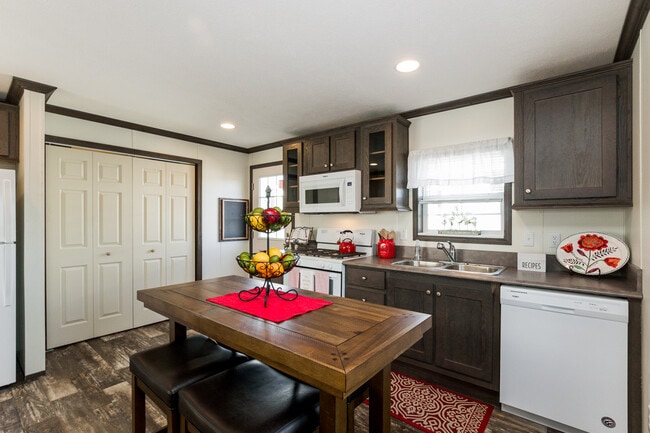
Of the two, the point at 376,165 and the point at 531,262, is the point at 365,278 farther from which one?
the point at 531,262

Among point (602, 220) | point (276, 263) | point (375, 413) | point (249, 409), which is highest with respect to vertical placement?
point (602, 220)

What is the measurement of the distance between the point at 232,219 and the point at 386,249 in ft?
8.23

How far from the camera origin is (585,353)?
6.18 ft

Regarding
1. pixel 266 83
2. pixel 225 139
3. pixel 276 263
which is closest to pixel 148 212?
pixel 225 139

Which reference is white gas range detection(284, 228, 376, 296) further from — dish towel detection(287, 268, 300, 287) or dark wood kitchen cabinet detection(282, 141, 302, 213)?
dark wood kitchen cabinet detection(282, 141, 302, 213)

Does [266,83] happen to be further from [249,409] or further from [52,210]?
[52,210]

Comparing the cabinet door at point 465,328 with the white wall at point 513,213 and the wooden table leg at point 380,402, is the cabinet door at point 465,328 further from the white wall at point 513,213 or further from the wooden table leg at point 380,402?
the wooden table leg at point 380,402

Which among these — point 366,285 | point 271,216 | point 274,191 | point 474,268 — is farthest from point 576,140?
point 274,191

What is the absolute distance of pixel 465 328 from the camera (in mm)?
2348

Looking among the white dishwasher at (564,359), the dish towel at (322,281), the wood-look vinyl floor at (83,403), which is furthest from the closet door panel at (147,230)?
the white dishwasher at (564,359)

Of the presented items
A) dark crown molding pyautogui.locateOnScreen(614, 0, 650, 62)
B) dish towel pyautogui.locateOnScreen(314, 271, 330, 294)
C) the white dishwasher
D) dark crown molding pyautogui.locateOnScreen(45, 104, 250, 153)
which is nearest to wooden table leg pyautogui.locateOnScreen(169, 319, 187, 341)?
dish towel pyautogui.locateOnScreen(314, 271, 330, 294)

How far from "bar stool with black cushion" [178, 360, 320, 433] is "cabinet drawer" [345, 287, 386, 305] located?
57.4 inches

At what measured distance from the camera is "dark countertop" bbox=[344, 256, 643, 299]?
1833 mm

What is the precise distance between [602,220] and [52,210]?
4.80 m
